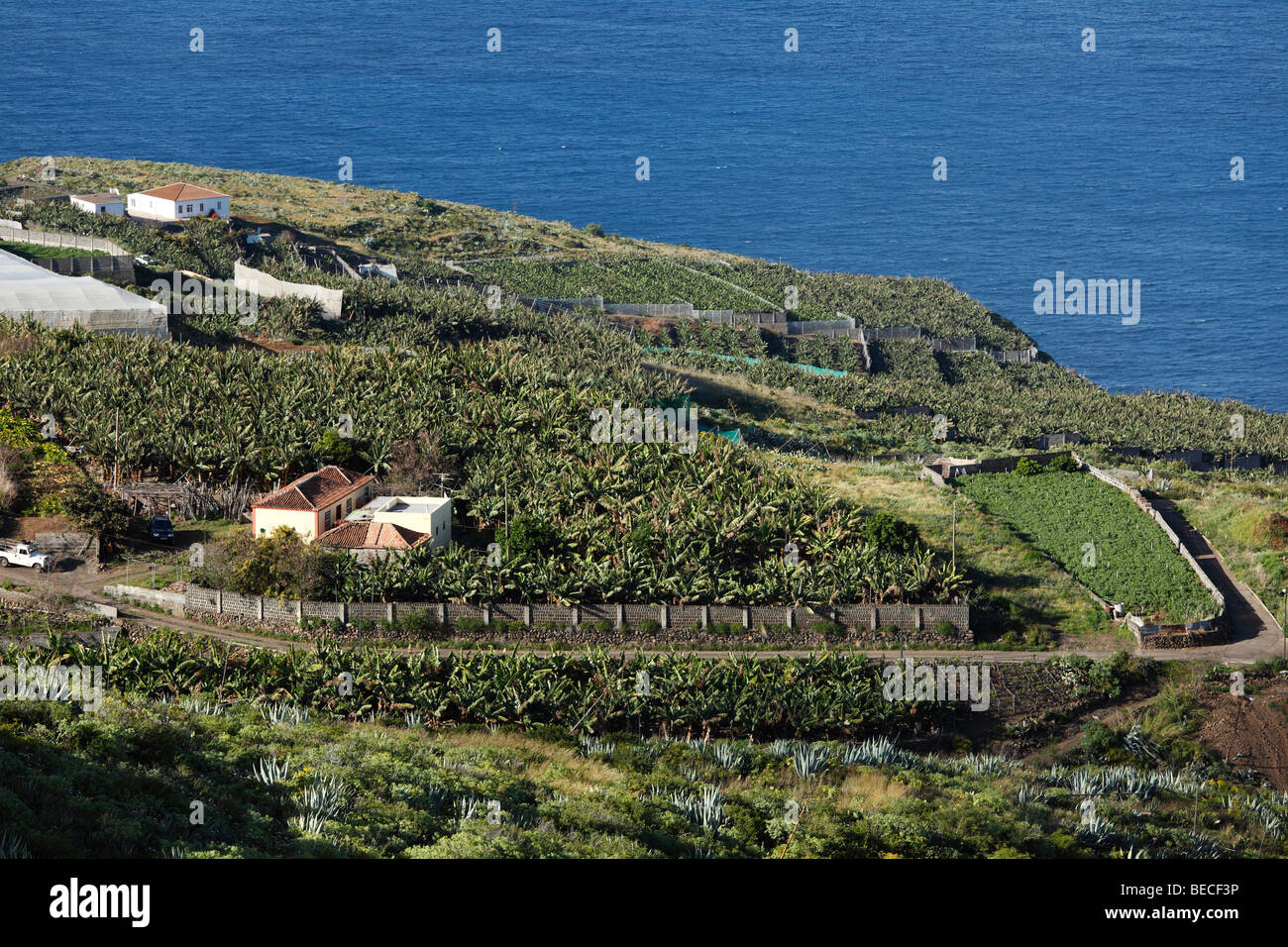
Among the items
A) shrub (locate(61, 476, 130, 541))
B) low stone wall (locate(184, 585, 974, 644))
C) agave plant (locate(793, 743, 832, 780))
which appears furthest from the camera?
shrub (locate(61, 476, 130, 541))

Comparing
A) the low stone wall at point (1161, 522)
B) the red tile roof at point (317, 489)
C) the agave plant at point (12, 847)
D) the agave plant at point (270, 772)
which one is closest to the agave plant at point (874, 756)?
the agave plant at point (270, 772)

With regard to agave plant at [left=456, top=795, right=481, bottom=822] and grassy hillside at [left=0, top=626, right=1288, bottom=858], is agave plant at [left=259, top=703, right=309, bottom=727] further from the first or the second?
agave plant at [left=456, top=795, right=481, bottom=822]

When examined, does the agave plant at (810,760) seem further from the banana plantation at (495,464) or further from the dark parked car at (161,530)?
the dark parked car at (161,530)

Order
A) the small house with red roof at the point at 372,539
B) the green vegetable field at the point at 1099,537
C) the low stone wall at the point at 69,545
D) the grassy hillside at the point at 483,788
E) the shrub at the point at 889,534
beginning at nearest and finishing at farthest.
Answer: the grassy hillside at the point at 483,788 → the small house with red roof at the point at 372,539 → the low stone wall at the point at 69,545 → the shrub at the point at 889,534 → the green vegetable field at the point at 1099,537

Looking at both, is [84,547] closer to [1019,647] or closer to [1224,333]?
[1019,647]

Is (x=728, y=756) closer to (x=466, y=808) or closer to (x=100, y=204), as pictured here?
(x=466, y=808)

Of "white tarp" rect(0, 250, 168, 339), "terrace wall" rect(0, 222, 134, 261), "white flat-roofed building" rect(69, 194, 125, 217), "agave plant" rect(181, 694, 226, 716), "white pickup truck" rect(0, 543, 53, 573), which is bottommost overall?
"agave plant" rect(181, 694, 226, 716)

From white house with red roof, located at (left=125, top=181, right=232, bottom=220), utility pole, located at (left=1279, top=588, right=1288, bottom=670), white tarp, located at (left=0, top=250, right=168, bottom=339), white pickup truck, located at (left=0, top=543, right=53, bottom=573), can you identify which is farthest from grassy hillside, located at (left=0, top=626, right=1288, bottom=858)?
white house with red roof, located at (left=125, top=181, right=232, bottom=220)
